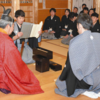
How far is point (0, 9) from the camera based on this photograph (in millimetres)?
7605

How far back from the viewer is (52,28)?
25.1 ft

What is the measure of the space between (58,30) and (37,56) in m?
3.65

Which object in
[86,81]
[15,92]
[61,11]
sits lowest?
[15,92]

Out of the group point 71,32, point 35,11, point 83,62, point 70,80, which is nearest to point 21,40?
point 70,80

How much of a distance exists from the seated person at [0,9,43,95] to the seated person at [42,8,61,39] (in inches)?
169

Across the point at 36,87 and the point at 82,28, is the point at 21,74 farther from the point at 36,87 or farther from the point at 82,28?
the point at 82,28

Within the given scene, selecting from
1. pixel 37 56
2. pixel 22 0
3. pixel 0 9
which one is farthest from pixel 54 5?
pixel 37 56

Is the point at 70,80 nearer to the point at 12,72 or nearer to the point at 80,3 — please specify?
the point at 12,72

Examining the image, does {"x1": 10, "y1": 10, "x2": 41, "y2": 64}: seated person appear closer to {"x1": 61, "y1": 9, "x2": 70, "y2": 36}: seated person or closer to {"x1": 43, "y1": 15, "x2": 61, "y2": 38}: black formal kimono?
{"x1": 43, "y1": 15, "x2": 61, "y2": 38}: black formal kimono

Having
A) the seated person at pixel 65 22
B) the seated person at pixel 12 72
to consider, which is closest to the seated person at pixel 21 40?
the seated person at pixel 12 72

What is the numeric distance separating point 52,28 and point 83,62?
508 cm

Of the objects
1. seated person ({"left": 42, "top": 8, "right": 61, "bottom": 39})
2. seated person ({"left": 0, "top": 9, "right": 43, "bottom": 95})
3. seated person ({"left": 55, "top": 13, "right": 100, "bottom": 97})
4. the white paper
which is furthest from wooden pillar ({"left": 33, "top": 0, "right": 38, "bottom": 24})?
seated person ({"left": 55, "top": 13, "right": 100, "bottom": 97})

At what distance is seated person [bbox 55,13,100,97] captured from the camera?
269 centimetres

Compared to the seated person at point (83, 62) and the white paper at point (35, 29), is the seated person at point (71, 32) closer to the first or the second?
the white paper at point (35, 29)
